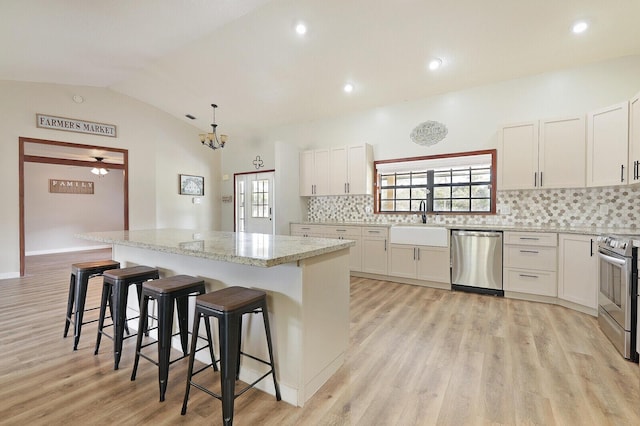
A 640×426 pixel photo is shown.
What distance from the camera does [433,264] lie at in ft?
13.6

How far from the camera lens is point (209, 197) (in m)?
7.35

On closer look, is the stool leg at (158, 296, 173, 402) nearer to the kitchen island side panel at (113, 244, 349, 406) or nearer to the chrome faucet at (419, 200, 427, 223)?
the kitchen island side panel at (113, 244, 349, 406)

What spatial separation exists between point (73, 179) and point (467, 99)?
31.1 feet

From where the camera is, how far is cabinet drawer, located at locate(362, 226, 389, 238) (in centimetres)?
454

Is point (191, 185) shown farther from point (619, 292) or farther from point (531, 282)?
point (619, 292)

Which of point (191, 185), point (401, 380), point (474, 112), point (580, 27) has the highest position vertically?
point (580, 27)

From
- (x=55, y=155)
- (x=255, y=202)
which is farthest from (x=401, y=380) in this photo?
(x=55, y=155)

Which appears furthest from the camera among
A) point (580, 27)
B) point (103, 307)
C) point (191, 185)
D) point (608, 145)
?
point (191, 185)

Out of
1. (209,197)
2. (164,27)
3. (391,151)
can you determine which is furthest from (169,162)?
(391,151)

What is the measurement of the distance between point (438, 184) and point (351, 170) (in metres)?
1.43

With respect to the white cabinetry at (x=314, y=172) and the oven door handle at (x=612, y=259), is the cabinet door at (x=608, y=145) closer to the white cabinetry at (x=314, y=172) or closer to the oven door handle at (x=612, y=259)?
the oven door handle at (x=612, y=259)

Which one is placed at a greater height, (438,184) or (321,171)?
(321,171)

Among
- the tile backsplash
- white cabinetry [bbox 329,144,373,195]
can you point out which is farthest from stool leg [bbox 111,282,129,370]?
the tile backsplash

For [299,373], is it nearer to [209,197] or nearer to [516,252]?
[516,252]
